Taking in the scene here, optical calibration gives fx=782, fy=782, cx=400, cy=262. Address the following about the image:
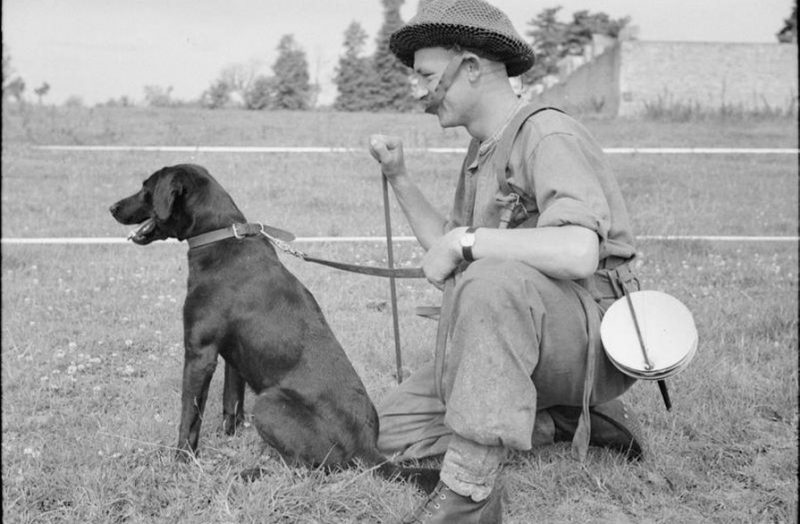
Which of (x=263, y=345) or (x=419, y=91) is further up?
(x=419, y=91)

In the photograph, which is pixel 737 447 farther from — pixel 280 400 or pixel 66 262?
pixel 66 262

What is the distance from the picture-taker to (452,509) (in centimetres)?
260

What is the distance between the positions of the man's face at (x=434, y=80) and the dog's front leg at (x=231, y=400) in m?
1.45

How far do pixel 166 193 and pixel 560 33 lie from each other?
146 ft

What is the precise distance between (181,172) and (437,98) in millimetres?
1144

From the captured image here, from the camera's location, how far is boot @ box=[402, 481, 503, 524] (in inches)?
102

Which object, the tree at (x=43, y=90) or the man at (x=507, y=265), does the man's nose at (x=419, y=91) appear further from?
the tree at (x=43, y=90)

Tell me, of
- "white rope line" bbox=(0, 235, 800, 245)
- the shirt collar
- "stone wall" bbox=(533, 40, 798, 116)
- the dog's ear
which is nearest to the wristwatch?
the shirt collar

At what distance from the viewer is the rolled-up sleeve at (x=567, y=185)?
8.08 feet

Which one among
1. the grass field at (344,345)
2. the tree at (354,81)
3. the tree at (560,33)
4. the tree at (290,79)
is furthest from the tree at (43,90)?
the tree at (560,33)

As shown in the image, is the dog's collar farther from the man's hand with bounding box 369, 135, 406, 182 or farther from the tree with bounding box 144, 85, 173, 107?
the tree with bounding box 144, 85, 173, 107

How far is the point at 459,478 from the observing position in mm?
2602

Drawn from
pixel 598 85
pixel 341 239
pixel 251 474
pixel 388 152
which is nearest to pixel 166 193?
pixel 388 152

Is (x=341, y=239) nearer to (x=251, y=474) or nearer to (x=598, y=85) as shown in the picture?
(x=251, y=474)
